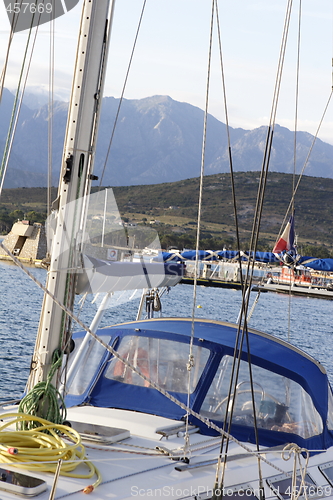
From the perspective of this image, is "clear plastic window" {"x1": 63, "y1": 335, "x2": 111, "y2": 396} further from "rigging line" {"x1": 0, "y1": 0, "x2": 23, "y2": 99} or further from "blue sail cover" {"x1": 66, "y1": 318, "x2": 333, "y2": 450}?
"rigging line" {"x1": 0, "y1": 0, "x2": 23, "y2": 99}

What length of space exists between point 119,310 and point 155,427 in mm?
23352

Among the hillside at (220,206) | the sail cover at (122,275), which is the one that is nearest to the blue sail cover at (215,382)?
the sail cover at (122,275)

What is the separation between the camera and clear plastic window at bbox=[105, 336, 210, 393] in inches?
201

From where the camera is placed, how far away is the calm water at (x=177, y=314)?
48.2 ft

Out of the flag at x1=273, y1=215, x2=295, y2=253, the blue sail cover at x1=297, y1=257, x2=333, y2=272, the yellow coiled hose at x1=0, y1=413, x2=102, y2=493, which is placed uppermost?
the flag at x1=273, y1=215, x2=295, y2=253

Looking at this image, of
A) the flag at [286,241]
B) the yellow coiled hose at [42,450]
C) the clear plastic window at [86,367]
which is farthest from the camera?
the flag at [286,241]

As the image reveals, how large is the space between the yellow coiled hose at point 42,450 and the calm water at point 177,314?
2.73 meters

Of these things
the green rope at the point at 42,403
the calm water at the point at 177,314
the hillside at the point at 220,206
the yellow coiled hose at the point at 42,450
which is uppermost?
the hillside at the point at 220,206

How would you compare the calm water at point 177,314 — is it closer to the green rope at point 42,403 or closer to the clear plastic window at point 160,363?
the clear plastic window at point 160,363

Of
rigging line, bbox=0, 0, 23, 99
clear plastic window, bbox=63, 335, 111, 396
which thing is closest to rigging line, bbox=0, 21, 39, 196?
rigging line, bbox=0, 0, 23, 99

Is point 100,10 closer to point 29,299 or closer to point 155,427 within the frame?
point 155,427

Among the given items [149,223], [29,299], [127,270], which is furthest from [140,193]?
[127,270]

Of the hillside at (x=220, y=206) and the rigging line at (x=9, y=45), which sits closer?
the rigging line at (x=9, y=45)

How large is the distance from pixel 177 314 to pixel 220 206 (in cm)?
7783
